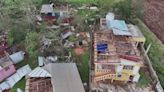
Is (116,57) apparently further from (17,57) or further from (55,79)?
(17,57)

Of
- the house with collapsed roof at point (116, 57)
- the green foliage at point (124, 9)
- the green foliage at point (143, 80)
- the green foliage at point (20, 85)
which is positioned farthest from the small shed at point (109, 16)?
the green foliage at point (20, 85)

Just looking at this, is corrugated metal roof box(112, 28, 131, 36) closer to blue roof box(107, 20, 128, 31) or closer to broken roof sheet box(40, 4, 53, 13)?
blue roof box(107, 20, 128, 31)

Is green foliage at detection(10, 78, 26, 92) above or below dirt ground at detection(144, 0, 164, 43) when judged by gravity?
below

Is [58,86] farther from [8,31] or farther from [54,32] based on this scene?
[8,31]

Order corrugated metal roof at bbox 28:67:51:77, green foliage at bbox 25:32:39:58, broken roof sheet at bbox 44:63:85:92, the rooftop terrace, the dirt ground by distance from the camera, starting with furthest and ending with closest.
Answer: the dirt ground, green foliage at bbox 25:32:39:58, the rooftop terrace, corrugated metal roof at bbox 28:67:51:77, broken roof sheet at bbox 44:63:85:92

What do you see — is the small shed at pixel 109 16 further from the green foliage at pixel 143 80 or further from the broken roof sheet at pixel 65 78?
the broken roof sheet at pixel 65 78

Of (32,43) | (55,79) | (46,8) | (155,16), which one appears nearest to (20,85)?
(32,43)

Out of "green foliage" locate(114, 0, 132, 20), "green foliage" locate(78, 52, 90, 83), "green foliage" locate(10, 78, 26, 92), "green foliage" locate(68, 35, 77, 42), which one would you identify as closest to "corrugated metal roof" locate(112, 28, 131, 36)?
"green foliage" locate(78, 52, 90, 83)
